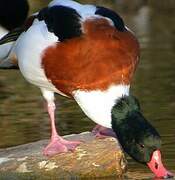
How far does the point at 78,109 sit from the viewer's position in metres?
12.4

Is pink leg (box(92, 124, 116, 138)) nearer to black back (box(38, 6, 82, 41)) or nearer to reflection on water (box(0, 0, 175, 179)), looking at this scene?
reflection on water (box(0, 0, 175, 179))

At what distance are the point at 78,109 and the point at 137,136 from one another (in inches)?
151

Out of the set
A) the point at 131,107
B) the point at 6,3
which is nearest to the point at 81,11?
the point at 131,107

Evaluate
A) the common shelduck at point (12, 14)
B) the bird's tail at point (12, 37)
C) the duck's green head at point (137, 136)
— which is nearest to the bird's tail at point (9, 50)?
the bird's tail at point (12, 37)

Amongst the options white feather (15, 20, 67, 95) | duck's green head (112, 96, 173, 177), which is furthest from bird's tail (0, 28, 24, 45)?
duck's green head (112, 96, 173, 177)

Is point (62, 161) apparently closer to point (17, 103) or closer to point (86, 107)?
point (86, 107)

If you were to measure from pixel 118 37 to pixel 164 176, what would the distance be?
1425 mm

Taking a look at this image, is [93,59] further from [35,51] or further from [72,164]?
[72,164]

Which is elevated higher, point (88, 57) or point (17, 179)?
point (88, 57)

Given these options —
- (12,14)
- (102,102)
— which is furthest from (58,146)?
(12,14)

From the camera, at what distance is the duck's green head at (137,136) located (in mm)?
8578

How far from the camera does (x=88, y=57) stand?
9172 millimetres

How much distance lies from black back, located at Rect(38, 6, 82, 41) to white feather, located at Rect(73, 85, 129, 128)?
59 cm

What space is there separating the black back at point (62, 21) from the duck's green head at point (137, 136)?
2.89 ft
